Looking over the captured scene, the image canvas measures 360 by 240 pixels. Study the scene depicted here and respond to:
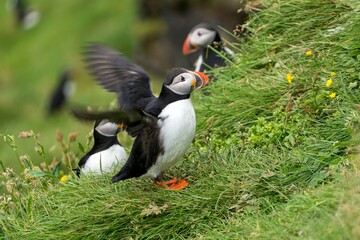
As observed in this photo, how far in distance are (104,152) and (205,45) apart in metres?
2.21

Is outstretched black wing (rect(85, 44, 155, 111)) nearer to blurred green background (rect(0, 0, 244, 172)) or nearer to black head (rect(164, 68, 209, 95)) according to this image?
black head (rect(164, 68, 209, 95))

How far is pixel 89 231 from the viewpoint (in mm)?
5172

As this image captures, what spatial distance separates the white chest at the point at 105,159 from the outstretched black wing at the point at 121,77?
456 millimetres

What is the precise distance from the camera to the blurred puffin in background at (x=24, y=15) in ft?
72.3

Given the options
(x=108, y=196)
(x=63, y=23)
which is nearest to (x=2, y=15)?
(x=63, y=23)

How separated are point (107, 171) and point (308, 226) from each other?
6.52 feet

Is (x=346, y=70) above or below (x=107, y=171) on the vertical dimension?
above

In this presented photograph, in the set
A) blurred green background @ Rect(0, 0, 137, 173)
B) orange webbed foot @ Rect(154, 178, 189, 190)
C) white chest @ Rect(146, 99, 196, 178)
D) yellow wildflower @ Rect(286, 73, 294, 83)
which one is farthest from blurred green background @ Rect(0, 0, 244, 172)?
white chest @ Rect(146, 99, 196, 178)

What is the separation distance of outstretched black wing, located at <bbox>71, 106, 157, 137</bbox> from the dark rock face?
3.91 m

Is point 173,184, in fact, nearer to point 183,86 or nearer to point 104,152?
point 183,86

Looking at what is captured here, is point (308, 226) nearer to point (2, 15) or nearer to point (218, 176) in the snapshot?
point (218, 176)

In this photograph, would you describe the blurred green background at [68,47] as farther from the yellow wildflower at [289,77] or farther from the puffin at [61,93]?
the yellow wildflower at [289,77]

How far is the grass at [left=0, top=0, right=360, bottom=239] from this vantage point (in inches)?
179

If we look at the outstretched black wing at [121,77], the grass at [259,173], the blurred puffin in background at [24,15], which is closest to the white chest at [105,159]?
the grass at [259,173]
